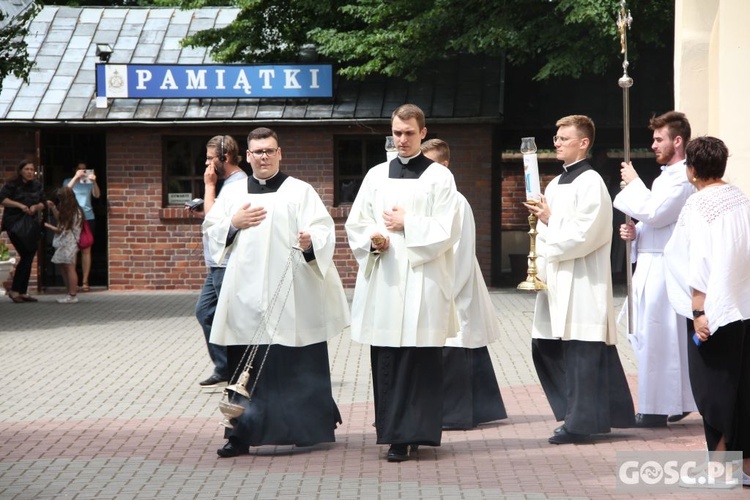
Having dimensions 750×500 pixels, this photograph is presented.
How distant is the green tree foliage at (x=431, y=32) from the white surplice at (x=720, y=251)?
33.1ft

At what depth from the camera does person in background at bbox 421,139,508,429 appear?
27.7 feet

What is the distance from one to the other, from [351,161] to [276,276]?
12.6 metres

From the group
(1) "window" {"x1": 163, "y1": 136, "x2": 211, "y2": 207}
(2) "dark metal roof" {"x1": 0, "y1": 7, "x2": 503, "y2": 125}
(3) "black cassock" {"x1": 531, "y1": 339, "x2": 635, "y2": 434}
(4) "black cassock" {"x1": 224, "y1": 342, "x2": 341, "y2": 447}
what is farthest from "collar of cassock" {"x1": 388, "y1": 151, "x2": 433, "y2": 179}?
(1) "window" {"x1": 163, "y1": 136, "x2": 211, "y2": 207}

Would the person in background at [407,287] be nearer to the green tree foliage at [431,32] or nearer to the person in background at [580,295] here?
the person in background at [580,295]

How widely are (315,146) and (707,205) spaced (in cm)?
1388

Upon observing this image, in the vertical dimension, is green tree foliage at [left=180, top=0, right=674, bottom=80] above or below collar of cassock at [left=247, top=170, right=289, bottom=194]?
above

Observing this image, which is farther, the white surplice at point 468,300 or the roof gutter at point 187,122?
the roof gutter at point 187,122

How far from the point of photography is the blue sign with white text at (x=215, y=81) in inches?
769

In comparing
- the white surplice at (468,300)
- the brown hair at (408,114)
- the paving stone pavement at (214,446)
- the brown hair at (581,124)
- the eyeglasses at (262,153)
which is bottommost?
the paving stone pavement at (214,446)

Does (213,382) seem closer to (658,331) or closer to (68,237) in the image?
(658,331)

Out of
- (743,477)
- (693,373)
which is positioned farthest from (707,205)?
(743,477)

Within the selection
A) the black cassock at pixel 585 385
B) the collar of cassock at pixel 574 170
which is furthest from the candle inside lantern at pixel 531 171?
the black cassock at pixel 585 385

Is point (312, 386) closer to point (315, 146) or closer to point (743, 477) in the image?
point (743, 477)

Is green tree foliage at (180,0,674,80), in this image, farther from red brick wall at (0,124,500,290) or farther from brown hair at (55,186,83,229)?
brown hair at (55,186,83,229)
